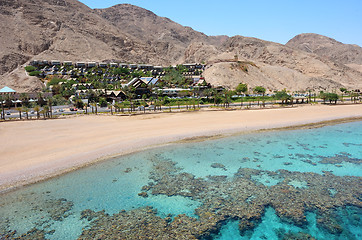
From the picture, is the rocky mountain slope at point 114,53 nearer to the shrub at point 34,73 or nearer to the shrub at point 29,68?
the shrub at point 34,73

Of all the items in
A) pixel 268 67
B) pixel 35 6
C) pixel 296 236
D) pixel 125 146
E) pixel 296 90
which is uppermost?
pixel 35 6

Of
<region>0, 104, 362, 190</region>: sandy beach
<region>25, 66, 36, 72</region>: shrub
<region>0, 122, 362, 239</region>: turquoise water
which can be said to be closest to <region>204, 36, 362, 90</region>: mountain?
<region>0, 104, 362, 190</region>: sandy beach

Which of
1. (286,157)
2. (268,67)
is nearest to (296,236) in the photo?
(286,157)

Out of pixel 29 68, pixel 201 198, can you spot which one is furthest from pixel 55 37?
pixel 201 198

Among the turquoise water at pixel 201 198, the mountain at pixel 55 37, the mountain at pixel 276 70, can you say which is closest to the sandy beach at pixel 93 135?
the turquoise water at pixel 201 198

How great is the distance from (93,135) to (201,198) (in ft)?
65.4

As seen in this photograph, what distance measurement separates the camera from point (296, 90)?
10231cm

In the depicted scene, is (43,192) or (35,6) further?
(35,6)

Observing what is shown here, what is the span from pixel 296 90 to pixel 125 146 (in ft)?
303

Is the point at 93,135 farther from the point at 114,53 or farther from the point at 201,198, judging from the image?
the point at 114,53

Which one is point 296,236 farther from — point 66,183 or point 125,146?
point 125,146

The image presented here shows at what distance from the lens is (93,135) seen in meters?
32.7

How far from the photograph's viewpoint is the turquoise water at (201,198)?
48.0 ft

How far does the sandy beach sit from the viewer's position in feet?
74.9
